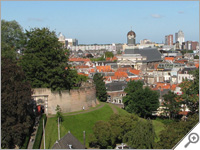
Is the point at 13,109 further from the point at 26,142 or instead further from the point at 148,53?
the point at 148,53

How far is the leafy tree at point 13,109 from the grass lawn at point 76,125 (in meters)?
3.27

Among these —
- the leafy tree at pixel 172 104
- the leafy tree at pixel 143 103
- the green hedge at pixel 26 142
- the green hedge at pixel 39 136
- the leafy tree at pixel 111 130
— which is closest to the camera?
the green hedge at pixel 26 142

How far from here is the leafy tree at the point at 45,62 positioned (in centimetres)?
3872

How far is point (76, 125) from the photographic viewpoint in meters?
36.9

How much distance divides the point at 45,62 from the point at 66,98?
14.7ft

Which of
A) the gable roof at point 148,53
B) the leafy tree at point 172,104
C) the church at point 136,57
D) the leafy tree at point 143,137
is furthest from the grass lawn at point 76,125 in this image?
the gable roof at point 148,53

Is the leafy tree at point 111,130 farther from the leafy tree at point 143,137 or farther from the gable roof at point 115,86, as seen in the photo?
the gable roof at point 115,86

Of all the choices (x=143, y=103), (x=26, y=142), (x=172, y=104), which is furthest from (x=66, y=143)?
(x=172, y=104)

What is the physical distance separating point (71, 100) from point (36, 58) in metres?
5.89

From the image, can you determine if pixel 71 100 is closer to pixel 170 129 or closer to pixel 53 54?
pixel 53 54

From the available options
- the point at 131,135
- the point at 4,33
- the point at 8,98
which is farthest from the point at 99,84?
the point at 8,98

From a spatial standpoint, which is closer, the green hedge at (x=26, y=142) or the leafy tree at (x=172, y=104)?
the green hedge at (x=26, y=142)

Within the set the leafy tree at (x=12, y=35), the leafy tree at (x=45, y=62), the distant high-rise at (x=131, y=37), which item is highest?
the distant high-rise at (x=131, y=37)

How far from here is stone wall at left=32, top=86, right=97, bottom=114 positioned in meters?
38.2
